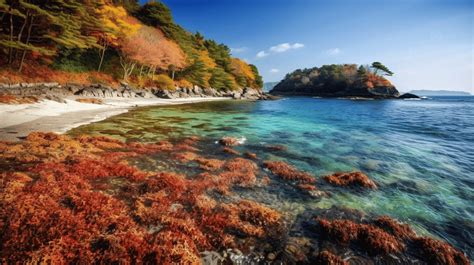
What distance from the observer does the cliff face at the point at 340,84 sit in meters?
102

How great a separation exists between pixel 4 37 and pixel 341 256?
3719 cm

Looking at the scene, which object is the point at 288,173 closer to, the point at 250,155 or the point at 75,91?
the point at 250,155

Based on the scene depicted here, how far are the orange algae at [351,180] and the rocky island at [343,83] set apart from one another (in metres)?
113

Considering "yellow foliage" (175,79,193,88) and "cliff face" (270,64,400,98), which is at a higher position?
"cliff face" (270,64,400,98)

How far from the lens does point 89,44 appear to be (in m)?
30.8

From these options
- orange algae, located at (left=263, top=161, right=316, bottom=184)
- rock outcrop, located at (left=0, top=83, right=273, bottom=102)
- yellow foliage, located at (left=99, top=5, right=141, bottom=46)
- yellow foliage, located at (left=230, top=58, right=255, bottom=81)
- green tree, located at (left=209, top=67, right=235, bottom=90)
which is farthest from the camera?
yellow foliage, located at (left=230, top=58, right=255, bottom=81)

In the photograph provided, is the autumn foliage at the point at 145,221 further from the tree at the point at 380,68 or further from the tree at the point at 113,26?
the tree at the point at 380,68

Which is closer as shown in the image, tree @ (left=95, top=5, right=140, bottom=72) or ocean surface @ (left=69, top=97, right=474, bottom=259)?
ocean surface @ (left=69, top=97, right=474, bottom=259)

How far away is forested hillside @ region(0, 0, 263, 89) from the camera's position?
24.4m

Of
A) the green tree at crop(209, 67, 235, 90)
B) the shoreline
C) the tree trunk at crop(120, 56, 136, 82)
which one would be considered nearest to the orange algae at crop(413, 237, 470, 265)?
the shoreline

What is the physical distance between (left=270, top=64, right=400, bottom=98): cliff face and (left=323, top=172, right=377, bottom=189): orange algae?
112760mm

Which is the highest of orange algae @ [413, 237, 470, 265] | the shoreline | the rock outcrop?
the rock outcrop

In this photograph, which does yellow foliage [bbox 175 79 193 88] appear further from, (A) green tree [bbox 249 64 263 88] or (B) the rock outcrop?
(A) green tree [bbox 249 64 263 88]

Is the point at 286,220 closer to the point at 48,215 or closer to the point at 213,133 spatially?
the point at 48,215
